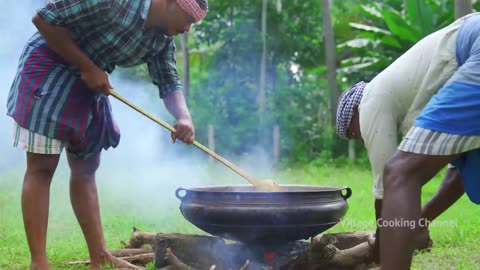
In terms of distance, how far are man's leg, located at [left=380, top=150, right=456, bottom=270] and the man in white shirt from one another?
44cm

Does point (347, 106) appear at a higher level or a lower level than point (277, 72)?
lower

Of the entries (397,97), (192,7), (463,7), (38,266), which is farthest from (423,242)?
(463,7)

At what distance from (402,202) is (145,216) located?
423 cm

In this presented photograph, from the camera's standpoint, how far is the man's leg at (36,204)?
3293 millimetres

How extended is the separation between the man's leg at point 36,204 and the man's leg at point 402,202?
178cm

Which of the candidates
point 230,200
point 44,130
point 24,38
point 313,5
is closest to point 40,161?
point 44,130

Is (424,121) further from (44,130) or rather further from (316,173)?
(316,173)

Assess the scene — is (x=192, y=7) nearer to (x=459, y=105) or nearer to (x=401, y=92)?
(x=401, y=92)

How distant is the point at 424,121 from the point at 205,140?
420 inches

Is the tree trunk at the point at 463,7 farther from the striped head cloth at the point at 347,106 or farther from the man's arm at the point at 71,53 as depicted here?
the man's arm at the point at 71,53

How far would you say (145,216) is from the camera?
20.5 ft

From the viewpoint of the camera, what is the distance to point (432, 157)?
2340 millimetres

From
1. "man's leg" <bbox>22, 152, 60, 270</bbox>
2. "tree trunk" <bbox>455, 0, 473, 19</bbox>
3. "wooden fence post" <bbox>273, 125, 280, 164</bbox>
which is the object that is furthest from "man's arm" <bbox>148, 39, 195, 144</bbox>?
"wooden fence post" <bbox>273, 125, 280, 164</bbox>

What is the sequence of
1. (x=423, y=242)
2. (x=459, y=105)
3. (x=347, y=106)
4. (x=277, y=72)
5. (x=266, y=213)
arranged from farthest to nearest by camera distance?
(x=277, y=72)
(x=423, y=242)
(x=347, y=106)
(x=266, y=213)
(x=459, y=105)
